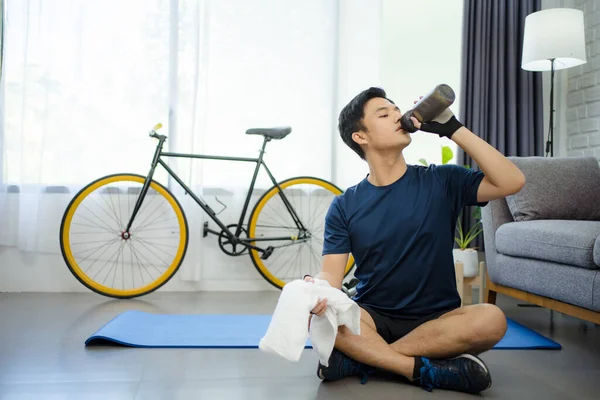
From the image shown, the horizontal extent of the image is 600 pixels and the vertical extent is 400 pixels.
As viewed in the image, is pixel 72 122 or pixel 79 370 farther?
pixel 72 122

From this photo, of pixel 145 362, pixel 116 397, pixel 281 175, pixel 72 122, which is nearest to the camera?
pixel 116 397

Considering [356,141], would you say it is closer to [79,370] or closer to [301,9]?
[79,370]

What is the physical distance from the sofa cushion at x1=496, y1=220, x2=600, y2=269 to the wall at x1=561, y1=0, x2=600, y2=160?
141cm

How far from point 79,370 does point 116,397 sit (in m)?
0.30

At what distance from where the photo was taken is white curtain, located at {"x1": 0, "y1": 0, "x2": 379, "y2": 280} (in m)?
3.28

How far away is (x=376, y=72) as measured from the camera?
3.58 meters

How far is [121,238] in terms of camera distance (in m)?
3.33

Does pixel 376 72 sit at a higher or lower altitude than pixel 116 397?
higher

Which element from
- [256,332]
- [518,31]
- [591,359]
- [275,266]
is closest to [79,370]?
[256,332]

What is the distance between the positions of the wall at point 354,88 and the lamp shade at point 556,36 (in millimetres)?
606

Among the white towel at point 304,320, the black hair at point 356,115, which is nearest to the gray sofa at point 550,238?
the black hair at point 356,115

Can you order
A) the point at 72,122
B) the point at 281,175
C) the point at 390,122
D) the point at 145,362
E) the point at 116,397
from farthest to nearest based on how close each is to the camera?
the point at 281,175
the point at 72,122
the point at 145,362
the point at 390,122
the point at 116,397

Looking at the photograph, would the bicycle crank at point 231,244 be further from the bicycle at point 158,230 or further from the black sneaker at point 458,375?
the black sneaker at point 458,375

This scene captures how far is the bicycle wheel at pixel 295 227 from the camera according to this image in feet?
11.5
